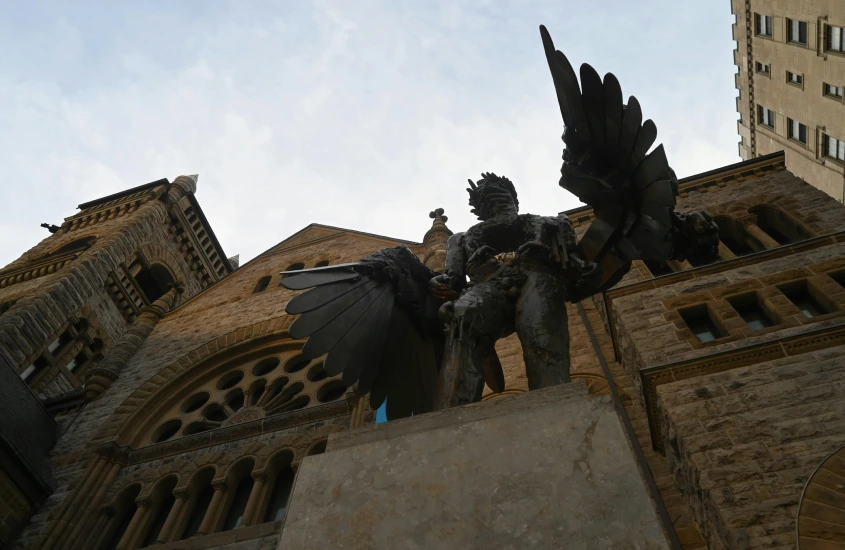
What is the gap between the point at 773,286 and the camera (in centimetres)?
812

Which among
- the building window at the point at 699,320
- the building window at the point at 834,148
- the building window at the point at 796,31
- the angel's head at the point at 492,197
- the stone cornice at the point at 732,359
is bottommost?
the angel's head at the point at 492,197

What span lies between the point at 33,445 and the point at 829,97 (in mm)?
24624

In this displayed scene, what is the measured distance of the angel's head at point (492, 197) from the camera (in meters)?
4.94

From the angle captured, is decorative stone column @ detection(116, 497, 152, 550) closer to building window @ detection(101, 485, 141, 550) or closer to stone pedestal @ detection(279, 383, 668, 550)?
building window @ detection(101, 485, 141, 550)

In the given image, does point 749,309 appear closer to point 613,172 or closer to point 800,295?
point 800,295

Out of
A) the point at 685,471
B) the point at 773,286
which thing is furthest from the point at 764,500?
the point at 773,286

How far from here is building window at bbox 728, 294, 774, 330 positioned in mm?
7953

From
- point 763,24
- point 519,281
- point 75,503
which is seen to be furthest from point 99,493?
point 763,24

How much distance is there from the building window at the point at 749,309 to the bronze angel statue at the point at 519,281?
174 inches

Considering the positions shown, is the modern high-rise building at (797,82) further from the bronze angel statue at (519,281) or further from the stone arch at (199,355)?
the bronze angel statue at (519,281)

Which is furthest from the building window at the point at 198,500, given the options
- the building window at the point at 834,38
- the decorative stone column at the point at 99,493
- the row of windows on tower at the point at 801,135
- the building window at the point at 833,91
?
the row of windows on tower at the point at 801,135

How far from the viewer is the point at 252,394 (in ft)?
41.6

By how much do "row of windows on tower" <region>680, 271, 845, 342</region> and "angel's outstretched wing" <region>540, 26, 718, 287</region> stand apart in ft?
13.9

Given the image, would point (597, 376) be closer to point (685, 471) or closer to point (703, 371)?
point (703, 371)
